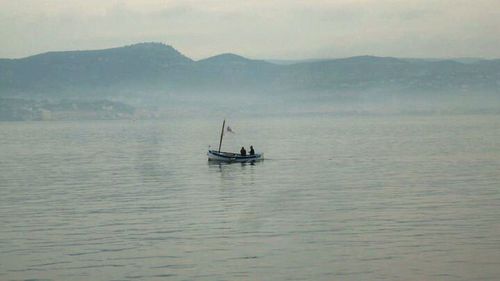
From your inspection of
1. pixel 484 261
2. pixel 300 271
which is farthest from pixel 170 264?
pixel 484 261

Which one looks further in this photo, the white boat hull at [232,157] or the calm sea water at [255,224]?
the white boat hull at [232,157]

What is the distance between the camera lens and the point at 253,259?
108ft

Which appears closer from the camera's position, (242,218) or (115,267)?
(115,267)

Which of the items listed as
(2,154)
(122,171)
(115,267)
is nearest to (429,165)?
(122,171)

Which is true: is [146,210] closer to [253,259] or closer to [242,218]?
[242,218]

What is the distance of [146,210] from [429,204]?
55.5 ft

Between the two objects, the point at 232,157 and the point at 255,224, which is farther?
the point at 232,157

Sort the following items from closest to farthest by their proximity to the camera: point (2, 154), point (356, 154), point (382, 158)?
1. point (382, 158)
2. point (356, 154)
3. point (2, 154)

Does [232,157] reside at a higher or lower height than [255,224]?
higher

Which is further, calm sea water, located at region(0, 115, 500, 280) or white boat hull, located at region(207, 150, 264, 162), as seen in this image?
white boat hull, located at region(207, 150, 264, 162)

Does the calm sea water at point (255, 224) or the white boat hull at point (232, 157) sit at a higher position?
the white boat hull at point (232, 157)

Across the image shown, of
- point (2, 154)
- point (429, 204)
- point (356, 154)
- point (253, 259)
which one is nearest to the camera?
point (253, 259)

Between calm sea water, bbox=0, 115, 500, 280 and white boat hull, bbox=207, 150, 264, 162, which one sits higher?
white boat hull, bbox=207, 150, 264, 162

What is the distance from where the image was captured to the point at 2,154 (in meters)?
120
